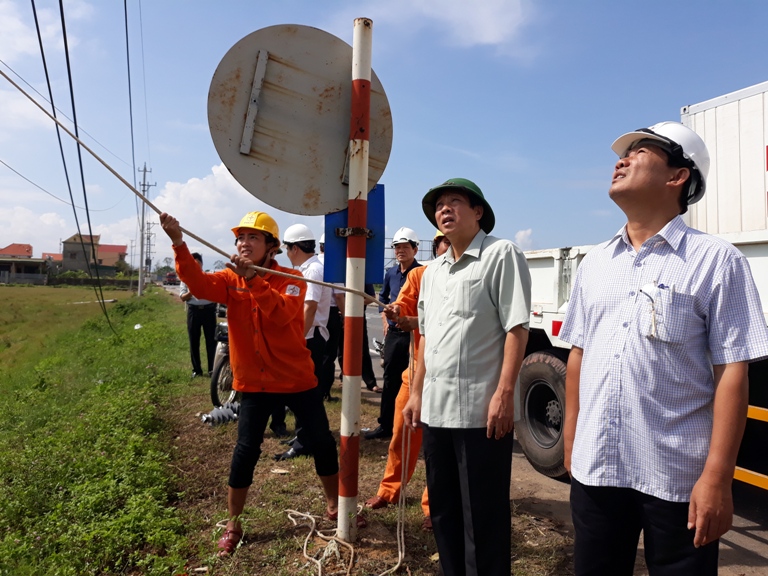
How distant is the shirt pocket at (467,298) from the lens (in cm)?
246

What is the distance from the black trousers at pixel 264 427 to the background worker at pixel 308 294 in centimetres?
142

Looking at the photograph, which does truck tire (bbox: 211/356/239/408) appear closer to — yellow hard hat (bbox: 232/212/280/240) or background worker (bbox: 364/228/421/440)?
background worker (bbox: 364/228/421/440)

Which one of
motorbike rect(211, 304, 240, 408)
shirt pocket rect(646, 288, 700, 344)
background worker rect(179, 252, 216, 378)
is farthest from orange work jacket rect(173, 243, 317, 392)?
background worker rect(179, 252, 216, 378)

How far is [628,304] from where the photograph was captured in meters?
1.85

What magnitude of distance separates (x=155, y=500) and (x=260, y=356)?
1.43m

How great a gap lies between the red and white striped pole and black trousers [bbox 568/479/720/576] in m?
1.46

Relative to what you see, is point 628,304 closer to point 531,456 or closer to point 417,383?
point 417,383

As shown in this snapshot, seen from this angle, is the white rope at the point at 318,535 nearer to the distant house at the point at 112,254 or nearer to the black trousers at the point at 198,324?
the black trousers at the point at 198,324

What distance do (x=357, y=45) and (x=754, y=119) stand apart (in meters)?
3.33

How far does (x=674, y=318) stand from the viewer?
172cm

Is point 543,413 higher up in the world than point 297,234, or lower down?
lower down

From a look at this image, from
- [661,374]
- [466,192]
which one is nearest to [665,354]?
[661,374]

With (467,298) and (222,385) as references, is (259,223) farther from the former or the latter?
(222,385)

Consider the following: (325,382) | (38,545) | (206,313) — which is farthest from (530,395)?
(206,313)
